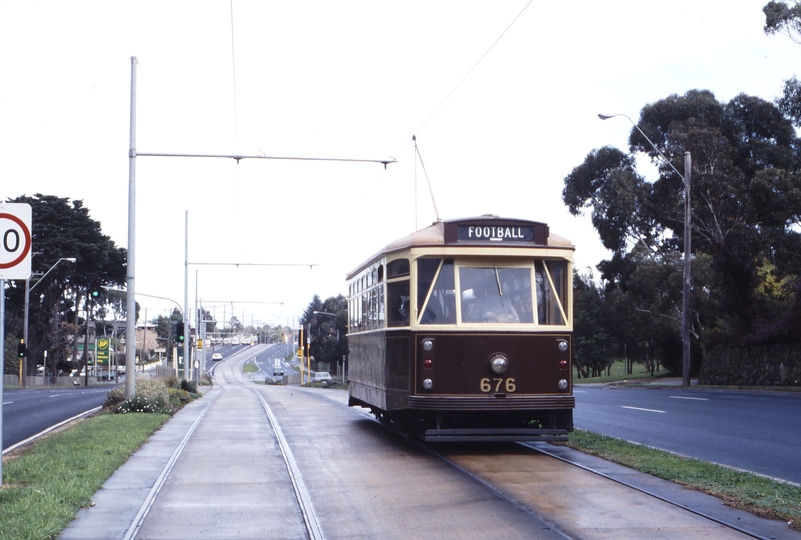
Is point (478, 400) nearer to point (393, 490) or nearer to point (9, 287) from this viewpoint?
point (393, 490)

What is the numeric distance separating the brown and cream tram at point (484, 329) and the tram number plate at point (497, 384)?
0.01m

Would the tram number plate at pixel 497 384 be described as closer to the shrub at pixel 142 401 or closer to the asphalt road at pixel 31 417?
the asphalt road at pixel 31 417

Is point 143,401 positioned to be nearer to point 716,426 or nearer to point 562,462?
point 562,462

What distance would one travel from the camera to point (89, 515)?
8.12 metres

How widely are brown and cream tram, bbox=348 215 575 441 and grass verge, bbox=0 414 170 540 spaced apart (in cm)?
417

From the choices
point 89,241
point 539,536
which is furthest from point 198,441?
point 89,241

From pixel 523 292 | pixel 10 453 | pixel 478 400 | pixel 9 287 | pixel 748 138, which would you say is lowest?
pixel 10 453

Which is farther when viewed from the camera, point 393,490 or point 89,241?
point 89,241

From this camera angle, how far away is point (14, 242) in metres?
9.48

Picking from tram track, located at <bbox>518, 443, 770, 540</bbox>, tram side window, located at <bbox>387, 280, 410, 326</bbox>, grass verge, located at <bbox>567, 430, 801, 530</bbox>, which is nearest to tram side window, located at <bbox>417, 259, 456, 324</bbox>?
tram side window, located at <bbox>387, 280, 410, 326</bbox>

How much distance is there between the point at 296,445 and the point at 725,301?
2660 cm

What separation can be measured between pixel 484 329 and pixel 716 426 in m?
6.65

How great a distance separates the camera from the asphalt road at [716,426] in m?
12.0

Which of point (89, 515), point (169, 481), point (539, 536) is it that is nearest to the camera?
point (539, 536)
